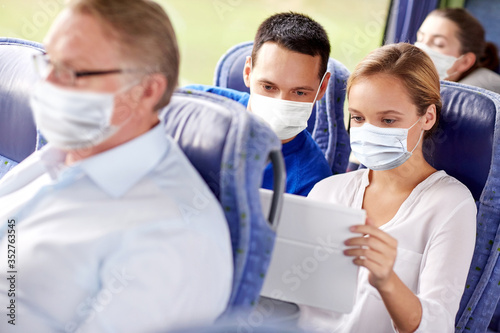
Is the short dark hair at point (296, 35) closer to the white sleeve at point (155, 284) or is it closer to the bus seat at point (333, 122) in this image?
the bus seat at point (333, 122)

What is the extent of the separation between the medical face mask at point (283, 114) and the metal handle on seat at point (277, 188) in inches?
29.7

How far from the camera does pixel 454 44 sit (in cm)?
371

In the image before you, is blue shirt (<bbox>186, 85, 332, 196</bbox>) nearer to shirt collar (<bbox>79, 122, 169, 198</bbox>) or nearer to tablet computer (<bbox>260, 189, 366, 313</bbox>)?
tablet computer (<bbox>260, 189, 366, 313</bbox>)

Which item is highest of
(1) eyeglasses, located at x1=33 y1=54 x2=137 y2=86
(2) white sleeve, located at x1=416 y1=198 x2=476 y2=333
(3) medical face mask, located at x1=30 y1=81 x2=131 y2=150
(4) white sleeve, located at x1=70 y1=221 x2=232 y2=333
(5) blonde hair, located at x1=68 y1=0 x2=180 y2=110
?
(5) blonde hair, located at x1=68 y1=0 x2=180 y2=110

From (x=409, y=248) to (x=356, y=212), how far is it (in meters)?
0.47

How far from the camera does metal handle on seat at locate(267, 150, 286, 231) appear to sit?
1220 mm

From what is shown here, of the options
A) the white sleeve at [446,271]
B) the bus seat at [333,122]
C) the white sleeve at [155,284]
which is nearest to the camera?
the white sleeve at [155,284]

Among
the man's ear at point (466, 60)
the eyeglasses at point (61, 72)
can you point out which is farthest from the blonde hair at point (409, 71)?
the man's ear at point (466, 60)

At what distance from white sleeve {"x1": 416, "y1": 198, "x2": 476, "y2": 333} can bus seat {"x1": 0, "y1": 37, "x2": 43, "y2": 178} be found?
1351mm

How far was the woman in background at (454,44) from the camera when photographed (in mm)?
3664

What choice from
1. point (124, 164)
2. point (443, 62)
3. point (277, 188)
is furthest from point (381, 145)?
point (443, 62)

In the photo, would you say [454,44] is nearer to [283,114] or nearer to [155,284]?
[283,114]

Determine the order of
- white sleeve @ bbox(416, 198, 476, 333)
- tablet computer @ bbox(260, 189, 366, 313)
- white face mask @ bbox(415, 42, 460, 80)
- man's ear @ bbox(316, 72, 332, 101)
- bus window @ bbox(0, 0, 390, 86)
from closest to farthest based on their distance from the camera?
tablet computer @ bbox(260, 189, 366, 313) → white sleeve @ bbox(416, 198, 476, 333) → man's ear @ bbox(316, 72, 332, 101) → bus window @ bbox(0, 0, 390, 86) → white face mask @ bbox(415, 42, 460, 80)

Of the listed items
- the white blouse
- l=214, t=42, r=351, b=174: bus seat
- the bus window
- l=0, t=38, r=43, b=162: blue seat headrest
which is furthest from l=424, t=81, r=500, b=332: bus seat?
the bus window
